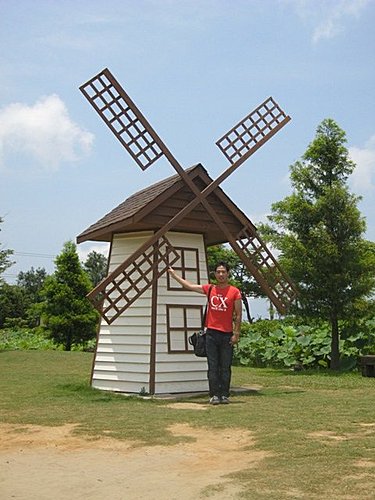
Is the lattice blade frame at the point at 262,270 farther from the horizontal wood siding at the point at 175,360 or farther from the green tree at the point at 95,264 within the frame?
the green tree at the point at 95,264

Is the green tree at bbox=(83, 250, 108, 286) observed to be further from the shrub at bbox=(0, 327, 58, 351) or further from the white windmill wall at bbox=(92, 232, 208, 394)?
the white windmill wall at bbox=(92, 232, 208, 394)

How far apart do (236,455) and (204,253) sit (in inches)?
221

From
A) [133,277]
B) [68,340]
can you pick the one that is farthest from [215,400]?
[68,340]

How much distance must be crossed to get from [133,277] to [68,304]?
511 inches

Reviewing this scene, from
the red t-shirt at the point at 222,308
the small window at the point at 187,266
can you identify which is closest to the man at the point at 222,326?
the red t-shirt at the point at 222,308

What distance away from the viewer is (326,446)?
17.9 ft

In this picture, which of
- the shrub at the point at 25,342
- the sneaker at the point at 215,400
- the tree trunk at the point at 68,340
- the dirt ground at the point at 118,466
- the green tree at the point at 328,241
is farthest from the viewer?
the shrub at the point at 25,342

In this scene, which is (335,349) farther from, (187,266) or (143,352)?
(143,352)

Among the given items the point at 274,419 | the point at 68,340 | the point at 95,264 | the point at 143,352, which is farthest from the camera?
the point at 95,264

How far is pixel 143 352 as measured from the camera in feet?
32.0

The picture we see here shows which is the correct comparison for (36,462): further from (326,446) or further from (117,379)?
(117,379)

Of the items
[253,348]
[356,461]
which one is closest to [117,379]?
[356,461]

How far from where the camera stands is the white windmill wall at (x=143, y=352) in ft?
31.9

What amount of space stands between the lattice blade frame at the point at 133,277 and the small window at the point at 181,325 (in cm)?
58
